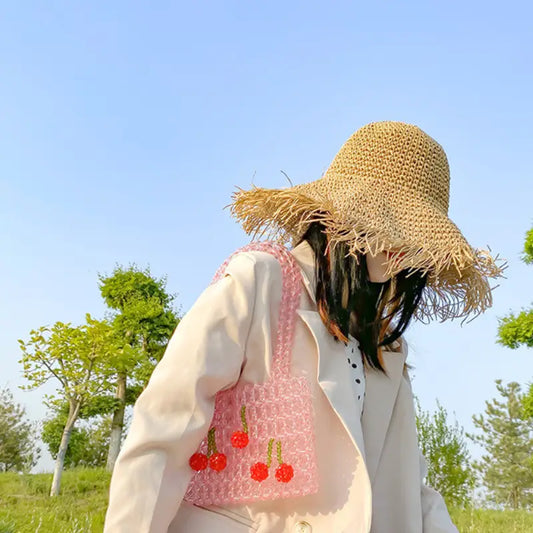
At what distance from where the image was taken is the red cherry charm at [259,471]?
1.53 m

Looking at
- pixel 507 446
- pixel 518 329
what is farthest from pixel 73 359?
pixel 507 446

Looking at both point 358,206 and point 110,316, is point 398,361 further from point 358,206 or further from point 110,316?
point 110,316

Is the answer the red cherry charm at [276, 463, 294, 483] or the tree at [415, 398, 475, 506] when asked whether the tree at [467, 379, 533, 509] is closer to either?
the tree at [415, 398, 475, 506]

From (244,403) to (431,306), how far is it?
952 mm

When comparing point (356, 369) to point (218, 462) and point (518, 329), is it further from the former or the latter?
point (518, 329)

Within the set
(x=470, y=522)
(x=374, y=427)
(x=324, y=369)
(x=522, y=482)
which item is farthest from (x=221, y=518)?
(x=522, y=482)

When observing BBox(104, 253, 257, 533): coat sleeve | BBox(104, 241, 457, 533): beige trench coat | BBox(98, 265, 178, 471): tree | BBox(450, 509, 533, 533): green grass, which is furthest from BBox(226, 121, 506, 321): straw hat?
BBox(98, 265, 178, 471): tree

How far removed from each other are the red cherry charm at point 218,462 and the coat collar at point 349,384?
0.32 metres

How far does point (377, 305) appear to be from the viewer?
199 centimetres

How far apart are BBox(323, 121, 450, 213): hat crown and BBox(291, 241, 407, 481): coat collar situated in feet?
1.01

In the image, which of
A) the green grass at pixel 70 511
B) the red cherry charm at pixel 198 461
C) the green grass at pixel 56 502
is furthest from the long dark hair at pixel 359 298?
the green grass at pixel 56 502

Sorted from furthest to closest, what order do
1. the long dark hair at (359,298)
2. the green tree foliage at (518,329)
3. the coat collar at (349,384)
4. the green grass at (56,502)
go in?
the green tree foliage at (518,329), the green grass at (56,502), the long dark hair at (359,298), the coat collar at (349,384)

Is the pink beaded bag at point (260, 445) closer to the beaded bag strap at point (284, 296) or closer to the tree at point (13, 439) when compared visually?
the beaded bag strap at point (284, 296)

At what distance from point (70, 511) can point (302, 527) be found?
26.1 feet
